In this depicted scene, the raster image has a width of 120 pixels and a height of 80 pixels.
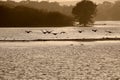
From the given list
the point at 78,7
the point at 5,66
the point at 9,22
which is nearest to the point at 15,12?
the point at 9,22

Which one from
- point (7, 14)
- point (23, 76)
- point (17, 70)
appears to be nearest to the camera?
point (23, 76)

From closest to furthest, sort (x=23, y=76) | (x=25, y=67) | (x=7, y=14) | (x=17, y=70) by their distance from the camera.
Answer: (x=23, y=76), (x=17, y=70), (x=25, y=67), (x=7, y=14)

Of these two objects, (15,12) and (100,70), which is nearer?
(100,70)

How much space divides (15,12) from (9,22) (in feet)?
18.9

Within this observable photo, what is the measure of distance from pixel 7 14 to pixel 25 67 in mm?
147501

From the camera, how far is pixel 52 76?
38.1 m

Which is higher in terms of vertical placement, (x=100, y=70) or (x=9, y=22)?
(x=100, y=70)

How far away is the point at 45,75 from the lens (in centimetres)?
3875

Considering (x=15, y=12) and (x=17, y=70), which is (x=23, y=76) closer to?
(x=17, y=70)

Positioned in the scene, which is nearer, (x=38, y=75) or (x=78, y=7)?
(x=38, y=75)

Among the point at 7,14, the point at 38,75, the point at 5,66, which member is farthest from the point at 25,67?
the point at 7,14

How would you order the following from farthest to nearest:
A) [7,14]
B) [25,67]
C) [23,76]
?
[7,14] → [25,67] → [23,76]

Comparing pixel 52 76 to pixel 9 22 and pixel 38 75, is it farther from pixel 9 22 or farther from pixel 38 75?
pixel 9 22

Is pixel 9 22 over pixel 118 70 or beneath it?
beneath
